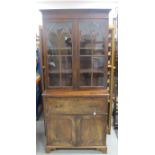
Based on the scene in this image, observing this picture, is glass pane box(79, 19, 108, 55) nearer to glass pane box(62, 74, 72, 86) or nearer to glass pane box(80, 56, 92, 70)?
glass pane box(80, 56, 92, 70)

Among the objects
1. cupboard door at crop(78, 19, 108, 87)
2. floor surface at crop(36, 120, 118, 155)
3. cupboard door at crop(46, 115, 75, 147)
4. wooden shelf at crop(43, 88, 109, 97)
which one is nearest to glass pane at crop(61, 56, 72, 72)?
cupboard door at crop(78, 19, 108, 87)

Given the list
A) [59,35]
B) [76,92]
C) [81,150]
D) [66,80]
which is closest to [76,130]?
[81,150]

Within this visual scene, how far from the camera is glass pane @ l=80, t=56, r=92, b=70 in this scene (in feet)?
7.93

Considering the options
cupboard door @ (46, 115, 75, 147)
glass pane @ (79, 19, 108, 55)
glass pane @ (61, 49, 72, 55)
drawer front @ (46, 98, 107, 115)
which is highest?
glass pane @ (79, 19, 108, 55)

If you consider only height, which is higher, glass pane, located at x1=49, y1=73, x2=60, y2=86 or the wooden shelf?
glass pane, located at x1=49, y1=73, x2=60, y2=86

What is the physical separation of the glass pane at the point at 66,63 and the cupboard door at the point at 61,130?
61cm

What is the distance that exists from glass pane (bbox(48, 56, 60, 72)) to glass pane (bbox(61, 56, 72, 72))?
0.06 m

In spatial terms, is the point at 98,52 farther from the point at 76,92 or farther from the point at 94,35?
the point at 76,92

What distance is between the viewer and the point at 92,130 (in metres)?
2.37
